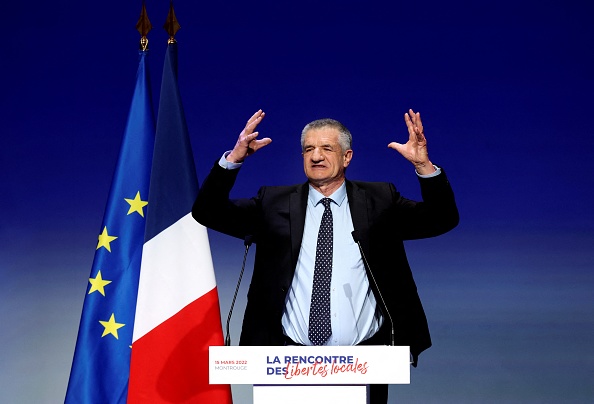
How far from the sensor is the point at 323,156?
267 centimetres

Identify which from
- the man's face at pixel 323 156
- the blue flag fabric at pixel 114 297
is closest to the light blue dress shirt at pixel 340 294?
the man's face at pixel 323 156

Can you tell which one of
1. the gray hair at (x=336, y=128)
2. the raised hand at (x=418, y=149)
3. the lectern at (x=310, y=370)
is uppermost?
the gray hair at (x=336, y=128)

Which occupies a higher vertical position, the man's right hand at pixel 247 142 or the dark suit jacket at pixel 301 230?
the man's right hand at pixel 247 142

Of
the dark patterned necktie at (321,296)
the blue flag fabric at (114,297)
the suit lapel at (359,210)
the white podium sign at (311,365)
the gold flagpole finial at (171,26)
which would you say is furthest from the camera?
the gold flagpole finial at (171,26)

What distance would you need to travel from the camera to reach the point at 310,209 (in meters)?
2.72

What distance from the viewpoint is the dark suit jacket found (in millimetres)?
2588

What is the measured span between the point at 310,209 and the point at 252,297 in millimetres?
353

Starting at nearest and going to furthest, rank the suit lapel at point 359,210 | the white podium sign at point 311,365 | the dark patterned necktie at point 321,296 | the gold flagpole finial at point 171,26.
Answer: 1. the white podium sign at point 311,365
2. the dark patterned necktie at point 321,296
3. the suit lapel at point 359,210
4. the gold flagpole finial at point 171,26

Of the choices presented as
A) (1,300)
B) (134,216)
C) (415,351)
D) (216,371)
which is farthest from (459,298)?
(1,300)

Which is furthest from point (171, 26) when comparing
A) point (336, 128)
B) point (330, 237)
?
point (330, 237)

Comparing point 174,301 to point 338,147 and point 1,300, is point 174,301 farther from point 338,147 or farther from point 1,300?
point 1,300

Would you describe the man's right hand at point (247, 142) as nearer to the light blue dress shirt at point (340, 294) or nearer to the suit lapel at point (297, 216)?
the light blue dress shirt at point (340, 294)

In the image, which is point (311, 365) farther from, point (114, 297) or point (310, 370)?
point (114, 297)

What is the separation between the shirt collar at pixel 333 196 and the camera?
8.94ft
